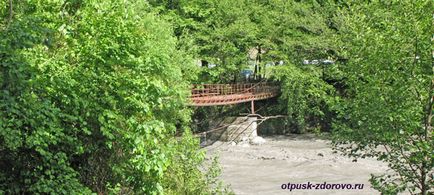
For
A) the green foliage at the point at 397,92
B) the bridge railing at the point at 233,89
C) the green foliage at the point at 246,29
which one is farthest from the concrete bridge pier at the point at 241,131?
the green foliage at the point at 397,92

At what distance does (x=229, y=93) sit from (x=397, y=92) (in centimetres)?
1884

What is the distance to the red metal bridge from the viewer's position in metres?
21.7

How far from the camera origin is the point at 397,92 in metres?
5.49

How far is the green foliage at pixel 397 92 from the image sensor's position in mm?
5438

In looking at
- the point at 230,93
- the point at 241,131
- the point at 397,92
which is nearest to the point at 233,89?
the point at 230,93

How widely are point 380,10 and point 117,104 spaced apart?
4.52 meters

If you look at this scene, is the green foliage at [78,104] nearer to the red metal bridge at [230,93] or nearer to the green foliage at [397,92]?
the green foliage at [397,92]

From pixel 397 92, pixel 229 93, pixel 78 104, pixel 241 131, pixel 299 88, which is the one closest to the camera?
pixel 78 104

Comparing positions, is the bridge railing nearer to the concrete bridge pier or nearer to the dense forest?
the concrete bridge pier

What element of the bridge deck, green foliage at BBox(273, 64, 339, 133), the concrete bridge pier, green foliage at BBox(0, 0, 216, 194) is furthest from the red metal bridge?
green foliage at BBox(0, 0, 216, 194)

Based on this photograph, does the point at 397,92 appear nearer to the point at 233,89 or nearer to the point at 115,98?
the point at 115,98

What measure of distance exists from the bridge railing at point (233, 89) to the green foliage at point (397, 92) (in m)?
16.0

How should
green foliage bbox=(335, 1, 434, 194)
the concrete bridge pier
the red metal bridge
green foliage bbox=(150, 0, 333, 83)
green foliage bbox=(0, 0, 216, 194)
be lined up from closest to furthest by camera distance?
green foliage bbox=(0, 0, 216, 194), green foliage bbox=(335, 1, 434, 194), the red metal bridge, green foliage bbox=(150, 0, 333, 83), the concrete bridge pier

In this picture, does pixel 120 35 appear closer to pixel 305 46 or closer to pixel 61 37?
pixel 61 37
